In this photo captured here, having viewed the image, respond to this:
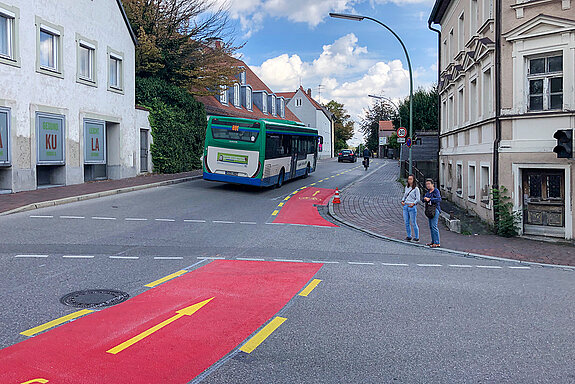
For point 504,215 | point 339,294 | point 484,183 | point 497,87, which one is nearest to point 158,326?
Answer: point 339,294

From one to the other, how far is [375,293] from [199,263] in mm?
3272

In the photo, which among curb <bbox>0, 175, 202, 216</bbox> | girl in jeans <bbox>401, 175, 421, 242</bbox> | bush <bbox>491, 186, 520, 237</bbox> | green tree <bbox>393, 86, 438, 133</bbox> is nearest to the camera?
Answer: girl in jeans <bbox>401, 175, 421, 242</bbox>

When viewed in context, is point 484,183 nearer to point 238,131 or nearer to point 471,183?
point 471,183

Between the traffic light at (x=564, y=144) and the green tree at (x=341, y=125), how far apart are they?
309ft

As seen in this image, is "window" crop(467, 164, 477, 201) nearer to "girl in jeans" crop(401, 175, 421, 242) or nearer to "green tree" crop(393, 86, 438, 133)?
"girl in jeans" crop(401, 175, 421, 242)

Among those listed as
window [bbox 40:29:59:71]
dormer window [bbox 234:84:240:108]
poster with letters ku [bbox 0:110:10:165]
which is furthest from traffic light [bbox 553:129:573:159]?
dormer window [bbox 234:84:240:108]

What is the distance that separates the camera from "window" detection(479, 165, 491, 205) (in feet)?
53.9

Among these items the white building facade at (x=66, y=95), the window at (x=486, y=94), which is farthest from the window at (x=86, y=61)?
the window at (x=486, y=94)

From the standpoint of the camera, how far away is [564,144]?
12.9m

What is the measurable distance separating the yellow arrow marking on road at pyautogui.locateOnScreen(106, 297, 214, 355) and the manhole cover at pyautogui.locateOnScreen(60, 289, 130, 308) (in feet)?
3.13

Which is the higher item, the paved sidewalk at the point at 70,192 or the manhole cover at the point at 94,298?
the paved sidewalk at the point at 70,192

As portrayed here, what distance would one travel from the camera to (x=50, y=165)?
20.1m

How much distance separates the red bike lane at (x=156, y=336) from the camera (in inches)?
177

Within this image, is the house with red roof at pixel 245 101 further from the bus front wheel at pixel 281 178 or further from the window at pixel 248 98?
the bus front wheel at pixel 281 178
